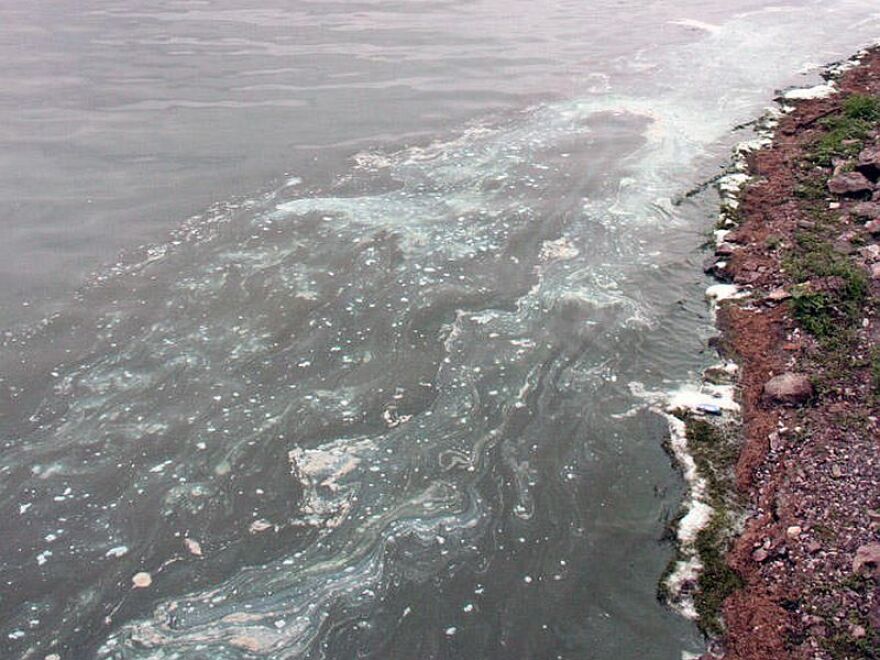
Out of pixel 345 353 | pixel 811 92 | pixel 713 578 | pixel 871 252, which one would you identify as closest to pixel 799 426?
pixel 713 578

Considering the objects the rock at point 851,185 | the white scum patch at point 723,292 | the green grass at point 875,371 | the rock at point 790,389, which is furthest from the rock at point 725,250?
A: the rock at point 790,389

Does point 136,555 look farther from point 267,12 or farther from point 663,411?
point 267,12

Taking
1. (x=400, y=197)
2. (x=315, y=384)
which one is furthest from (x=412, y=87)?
(x=315, y=384)

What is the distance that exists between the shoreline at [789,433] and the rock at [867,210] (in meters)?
0.02

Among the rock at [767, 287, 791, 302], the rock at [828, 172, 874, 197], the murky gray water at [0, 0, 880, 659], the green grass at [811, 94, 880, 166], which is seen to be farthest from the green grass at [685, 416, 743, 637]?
the green grass at [811, 94, 880, 166]

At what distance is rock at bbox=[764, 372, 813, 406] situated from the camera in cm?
576

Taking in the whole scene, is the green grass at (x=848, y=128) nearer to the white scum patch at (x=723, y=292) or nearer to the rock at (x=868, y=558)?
the white scum patch at (x=723, y=292)

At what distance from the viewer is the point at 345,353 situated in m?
6.63

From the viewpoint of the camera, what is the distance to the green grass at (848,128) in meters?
A: 9.41

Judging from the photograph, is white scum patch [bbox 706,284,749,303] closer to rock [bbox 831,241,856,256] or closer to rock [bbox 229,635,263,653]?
rock [bbox 831,241,856,256]

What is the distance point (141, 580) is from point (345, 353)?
2484 millimetres

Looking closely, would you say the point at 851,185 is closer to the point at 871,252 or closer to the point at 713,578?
the point at 871,252

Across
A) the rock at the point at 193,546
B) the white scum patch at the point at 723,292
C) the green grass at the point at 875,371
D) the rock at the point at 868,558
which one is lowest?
the rock at the point at 193,546

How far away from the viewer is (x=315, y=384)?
6.27 m
